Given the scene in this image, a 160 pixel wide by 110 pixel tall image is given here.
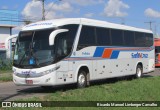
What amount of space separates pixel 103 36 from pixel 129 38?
3.74 meters

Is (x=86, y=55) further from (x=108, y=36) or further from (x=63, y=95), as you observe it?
(x=63, y=95)

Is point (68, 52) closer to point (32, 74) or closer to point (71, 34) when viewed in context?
point (71, 34)

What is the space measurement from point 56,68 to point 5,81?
10.0 meters

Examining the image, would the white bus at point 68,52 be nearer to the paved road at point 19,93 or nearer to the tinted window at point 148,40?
the paved road at point 19,93

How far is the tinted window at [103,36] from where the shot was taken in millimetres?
19672

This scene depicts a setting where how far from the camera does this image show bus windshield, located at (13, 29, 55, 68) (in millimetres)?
16172

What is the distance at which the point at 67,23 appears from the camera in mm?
17266

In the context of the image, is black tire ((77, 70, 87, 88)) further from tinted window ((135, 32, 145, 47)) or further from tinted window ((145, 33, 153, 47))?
tinted window ((145, 33, 153, 47))

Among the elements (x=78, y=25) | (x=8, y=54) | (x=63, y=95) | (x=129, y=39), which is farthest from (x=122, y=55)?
(x=8, y=54)

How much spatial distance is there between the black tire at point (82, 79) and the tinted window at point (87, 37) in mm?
1247

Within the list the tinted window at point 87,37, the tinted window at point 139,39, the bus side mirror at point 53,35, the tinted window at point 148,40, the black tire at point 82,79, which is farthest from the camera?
the tinted window at point 148,40

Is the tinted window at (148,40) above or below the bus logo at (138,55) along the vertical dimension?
above

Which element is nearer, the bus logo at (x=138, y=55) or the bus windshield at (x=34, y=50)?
the bus windshield at (x=34, y=50)

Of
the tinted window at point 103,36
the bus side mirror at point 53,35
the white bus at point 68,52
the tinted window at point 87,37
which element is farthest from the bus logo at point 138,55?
the bus side mirror at point 53,35
